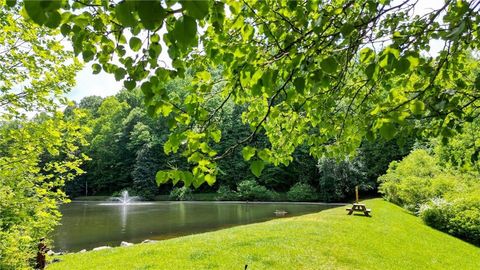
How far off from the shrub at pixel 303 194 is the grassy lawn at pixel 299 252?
23332mm

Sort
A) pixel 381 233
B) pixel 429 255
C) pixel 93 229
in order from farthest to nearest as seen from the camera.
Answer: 1. pixel 93 229
2. pixel 381 233
3. pixel 429 255

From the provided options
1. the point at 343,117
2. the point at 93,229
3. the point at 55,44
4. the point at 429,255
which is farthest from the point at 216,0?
the point at 93,229

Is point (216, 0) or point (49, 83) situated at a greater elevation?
point (49, 83)

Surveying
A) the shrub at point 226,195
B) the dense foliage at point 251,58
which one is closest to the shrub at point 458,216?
the dense foliage at point 251,58

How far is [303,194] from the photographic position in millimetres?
37344

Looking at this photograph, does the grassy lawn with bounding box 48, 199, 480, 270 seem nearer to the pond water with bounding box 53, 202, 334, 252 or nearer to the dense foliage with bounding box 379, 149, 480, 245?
the dense foliage with bounding box 379, 149, 480, 245

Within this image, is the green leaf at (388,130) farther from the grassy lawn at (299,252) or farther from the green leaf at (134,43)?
the grassy lawn at (299,252)

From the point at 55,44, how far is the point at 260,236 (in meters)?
8.48

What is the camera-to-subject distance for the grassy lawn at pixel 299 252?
348 inches

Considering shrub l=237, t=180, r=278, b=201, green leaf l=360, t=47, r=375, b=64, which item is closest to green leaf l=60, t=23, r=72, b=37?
green leaf l=360, t=47, r=375, b=64

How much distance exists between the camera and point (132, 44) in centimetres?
180

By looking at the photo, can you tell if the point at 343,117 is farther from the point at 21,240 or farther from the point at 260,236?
the point at 260,236

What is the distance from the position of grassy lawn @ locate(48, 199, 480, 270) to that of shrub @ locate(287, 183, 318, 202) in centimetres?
2333

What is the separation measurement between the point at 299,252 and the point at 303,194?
2828 centimetres
